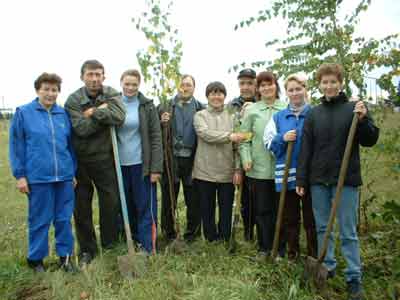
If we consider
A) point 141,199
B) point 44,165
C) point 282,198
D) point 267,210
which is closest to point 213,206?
point 267,210

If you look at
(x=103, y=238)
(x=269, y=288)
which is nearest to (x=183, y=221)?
(x=103, y=238)

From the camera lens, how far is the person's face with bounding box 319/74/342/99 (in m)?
3.32

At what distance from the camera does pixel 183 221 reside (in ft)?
20.2

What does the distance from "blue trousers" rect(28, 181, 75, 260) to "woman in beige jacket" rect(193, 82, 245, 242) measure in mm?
1467

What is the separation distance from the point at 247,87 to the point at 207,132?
0.77 m

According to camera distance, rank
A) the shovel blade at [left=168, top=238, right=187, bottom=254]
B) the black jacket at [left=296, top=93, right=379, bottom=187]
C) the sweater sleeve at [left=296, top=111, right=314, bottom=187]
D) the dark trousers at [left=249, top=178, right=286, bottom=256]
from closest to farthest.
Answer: the black jacket at [left=296, top=93, right=379, bottom=187] < the sweater sleeve at [left=296, top=111, right=314, bottom=187] < the dark trousers at [left=249, top=178, right=286, bottom=256] < the shovel blade at [left=168, top=238, right=187, bottom=254]

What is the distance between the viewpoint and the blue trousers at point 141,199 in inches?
170

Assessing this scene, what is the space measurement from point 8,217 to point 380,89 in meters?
6.33

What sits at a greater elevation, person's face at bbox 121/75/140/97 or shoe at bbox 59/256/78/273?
person's face at bbox 121/75/140/97

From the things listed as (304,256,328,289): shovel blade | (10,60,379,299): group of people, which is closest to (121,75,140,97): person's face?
(10,60,379,299): group of people

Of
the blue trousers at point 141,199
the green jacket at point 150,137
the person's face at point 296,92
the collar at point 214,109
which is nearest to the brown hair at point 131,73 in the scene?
the green jacket at point 150,137

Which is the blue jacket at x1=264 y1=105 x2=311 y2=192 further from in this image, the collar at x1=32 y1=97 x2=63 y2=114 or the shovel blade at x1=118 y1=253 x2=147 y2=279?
the collar at x1=32 y1=97 x2=63 y2=114

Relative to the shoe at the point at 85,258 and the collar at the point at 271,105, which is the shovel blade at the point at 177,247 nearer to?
the shoe at the point at 85,258

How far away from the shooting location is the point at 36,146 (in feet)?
12.3
